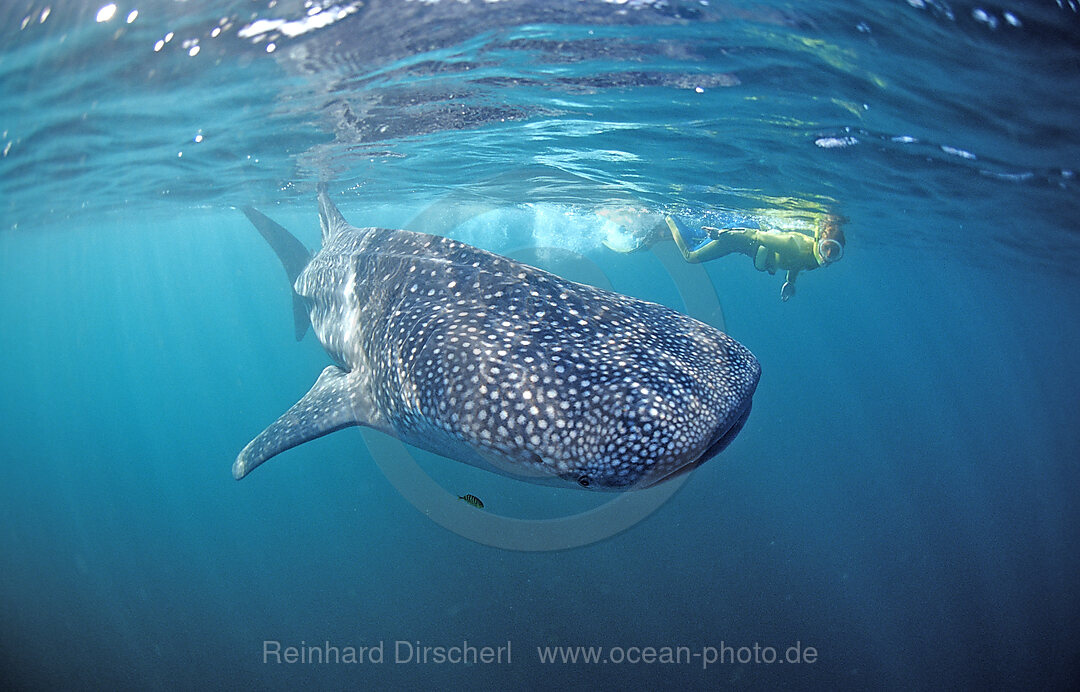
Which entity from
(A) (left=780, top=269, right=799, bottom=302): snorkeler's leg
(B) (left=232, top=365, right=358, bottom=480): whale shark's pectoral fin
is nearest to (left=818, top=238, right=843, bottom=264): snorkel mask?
(A) (left=780, top=269, right=799, bottom=302): snorkeler's leg

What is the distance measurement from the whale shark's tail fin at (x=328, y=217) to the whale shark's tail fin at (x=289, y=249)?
1.33 meters

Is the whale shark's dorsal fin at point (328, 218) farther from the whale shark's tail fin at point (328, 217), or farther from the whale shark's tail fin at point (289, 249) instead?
the whale shark's tail fin at point (289, 249)

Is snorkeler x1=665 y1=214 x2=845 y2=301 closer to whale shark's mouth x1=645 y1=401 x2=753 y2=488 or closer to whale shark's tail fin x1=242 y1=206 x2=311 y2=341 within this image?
whale shark's mouth x1=645 y1=401 x2=753 y2=488

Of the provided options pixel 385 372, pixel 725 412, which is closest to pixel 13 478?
pixel 385 372

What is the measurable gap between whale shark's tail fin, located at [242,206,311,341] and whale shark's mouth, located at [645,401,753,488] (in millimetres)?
9067

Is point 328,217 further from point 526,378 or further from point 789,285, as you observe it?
point 789,285

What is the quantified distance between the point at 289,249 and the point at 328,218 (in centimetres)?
195

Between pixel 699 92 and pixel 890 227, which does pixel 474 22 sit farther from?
pixel 890 227

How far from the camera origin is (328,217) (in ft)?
29.6

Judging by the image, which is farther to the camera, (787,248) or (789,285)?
(789,285)

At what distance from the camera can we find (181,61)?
8.44 metres

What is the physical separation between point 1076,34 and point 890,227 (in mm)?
18206

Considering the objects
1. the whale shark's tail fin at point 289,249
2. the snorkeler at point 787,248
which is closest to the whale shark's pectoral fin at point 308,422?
the whale shark's tail fin at point 289,249

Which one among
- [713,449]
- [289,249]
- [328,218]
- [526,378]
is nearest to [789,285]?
[328,218]
